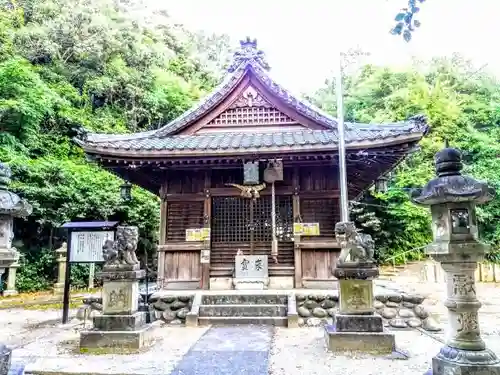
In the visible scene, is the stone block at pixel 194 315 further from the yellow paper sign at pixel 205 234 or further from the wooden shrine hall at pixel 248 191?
the yellow paper sign at pixel 205 234

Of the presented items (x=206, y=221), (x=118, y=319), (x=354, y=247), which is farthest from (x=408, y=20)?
(x=206, y=221)

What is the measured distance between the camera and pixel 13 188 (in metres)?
15.5

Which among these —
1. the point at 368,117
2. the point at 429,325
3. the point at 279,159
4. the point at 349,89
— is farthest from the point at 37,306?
the point at 349,89

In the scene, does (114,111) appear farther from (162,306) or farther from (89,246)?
(162,306)

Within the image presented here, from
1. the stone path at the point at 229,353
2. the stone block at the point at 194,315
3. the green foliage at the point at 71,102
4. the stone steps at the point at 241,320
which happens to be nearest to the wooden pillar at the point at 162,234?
the stone block at the point at 194,315

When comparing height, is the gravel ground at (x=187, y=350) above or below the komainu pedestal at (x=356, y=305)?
below

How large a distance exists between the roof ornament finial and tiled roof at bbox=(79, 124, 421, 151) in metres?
2.15

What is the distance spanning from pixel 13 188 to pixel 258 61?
1162 centimetres

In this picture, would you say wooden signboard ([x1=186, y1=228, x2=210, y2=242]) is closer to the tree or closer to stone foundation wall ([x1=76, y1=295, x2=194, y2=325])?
stone foundation wall ([x1=76, y1=295, x2=194, y2=325])

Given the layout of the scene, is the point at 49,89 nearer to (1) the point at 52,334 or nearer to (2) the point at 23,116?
(2) the point at 23,116

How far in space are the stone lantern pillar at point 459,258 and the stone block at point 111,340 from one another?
434 centimetres

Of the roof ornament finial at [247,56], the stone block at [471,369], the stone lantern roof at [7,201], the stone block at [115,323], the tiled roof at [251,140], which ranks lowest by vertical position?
the stone block at [115,323]

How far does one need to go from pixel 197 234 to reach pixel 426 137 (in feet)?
62.4

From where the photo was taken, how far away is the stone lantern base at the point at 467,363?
364 cm
